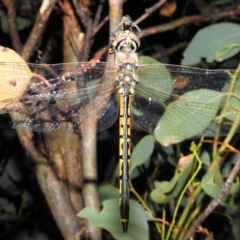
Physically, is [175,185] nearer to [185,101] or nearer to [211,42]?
[185,101]

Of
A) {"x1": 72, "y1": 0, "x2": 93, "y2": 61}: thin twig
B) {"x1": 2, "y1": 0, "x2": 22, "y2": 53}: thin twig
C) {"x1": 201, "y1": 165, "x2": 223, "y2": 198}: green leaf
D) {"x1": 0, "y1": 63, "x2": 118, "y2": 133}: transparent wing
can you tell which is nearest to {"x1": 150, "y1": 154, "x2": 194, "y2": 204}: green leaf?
{"x1": 201, "y1": 165, "x2": 223, "y2": 198}: green leaf

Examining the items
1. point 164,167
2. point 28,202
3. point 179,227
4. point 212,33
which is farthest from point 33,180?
point 212,33

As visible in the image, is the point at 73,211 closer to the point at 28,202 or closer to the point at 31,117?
the point at 31,117

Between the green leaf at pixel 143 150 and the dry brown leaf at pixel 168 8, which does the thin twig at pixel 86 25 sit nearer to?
the green leaf at pixel 143 150

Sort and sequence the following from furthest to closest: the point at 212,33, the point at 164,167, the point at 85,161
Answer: the point at 164,167, the point at 212,33, the point at 85,161

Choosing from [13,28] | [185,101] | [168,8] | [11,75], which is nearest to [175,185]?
[185,101]
